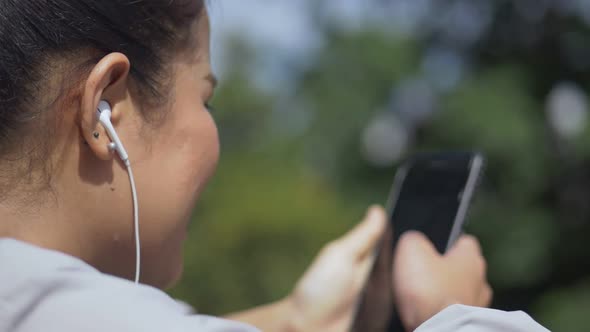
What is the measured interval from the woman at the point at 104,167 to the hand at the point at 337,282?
0.44 meters

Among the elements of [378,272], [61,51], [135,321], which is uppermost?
[61,51]

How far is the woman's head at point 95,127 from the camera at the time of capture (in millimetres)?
764

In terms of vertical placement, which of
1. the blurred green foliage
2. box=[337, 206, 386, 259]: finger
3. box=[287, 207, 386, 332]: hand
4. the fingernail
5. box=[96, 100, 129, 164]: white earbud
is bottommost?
the blurred green foliage

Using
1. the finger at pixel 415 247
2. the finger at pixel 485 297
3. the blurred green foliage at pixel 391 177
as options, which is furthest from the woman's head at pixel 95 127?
the blurred green foliage at pixel 391 177

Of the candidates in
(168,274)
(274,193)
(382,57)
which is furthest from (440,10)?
(168,274)

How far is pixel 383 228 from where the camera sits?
4.49 feet

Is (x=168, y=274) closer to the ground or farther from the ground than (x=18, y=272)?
closer to the ground

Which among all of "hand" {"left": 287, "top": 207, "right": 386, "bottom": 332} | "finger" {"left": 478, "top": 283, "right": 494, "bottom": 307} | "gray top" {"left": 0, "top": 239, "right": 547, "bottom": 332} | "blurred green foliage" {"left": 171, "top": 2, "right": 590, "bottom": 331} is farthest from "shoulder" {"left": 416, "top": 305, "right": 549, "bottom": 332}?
"blurred green foliage" {"left": 171, "top": 2, "right": 590, "bottom": 331}

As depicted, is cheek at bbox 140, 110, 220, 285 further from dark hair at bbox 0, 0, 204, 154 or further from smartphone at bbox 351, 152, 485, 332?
smartphone at bbox 351, 152, 485, 332

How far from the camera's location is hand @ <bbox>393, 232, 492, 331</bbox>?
849 mm

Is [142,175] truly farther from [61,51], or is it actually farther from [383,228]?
[383,228]

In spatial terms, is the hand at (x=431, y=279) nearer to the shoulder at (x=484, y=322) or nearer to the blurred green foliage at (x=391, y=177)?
Answer: the shoulder at (x=484, y=322)

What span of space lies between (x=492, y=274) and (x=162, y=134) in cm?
600

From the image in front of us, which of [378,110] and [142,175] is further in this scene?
[378,110]
